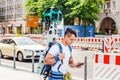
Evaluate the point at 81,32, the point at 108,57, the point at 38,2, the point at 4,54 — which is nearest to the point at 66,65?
the point at 108,57

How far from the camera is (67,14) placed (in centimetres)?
5438

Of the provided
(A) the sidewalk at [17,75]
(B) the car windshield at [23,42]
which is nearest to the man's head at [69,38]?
(A) the sidewalk at [17,75]

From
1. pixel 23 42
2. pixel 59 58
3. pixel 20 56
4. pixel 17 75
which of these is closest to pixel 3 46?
pixel 23 42

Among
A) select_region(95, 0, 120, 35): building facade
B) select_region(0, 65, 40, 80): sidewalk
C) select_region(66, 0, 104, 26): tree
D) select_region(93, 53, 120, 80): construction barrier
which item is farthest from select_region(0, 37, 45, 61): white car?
select_region(95, 0, 120, 35): building facade

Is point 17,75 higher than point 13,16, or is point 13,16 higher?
point 13,16

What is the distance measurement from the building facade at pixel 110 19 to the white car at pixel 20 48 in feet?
120

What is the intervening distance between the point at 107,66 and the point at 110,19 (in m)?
56.9

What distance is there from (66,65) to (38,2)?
50.9 metres

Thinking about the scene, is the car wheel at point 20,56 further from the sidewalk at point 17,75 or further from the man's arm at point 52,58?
the man's arm at point 52,58

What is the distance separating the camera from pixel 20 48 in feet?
78.5

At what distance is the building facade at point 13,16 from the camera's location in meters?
78.9

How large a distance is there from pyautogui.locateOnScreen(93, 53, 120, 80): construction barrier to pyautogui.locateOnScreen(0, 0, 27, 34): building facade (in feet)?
225

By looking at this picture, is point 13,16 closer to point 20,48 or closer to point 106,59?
point 20,48

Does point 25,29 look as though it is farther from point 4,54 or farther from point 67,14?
point 4,54
